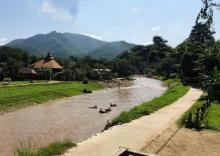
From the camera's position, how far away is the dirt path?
11359 millimetres

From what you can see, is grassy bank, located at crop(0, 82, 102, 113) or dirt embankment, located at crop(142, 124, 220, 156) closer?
dirt embankment, located at crop(142, 124, 220, 156)

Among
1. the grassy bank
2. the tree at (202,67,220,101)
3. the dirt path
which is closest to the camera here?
the dirt path

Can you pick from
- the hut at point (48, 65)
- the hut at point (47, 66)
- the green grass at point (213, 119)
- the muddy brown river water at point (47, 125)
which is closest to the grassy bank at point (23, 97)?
the muddy brown river water at point (47, 125)

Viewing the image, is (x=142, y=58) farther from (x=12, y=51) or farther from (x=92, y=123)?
(x=92, y=123)

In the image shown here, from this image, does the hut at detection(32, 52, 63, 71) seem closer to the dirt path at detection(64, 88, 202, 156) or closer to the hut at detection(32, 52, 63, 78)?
the hut at detection(32, 52, 63, 78)

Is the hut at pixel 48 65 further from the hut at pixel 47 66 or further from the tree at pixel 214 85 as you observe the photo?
the tree at pixel 214 85

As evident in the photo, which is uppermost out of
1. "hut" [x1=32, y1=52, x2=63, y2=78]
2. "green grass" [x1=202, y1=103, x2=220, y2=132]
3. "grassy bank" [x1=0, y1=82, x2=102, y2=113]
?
"hut" [x1=32, y1=52, x2=63, y2=78]

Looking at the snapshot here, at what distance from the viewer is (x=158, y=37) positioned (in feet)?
440

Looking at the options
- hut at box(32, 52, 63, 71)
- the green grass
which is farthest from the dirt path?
hut at box(32, 52, 63, 71)

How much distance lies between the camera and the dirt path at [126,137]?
11359 millimetres

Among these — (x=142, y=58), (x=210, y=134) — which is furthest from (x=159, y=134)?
(x=142, y=58)

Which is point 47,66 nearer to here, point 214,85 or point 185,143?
point 214,85

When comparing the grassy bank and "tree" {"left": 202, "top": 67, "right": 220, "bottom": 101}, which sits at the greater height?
"tree" {"left": 202, "top": 67, "right": 220, "bottom": 101}

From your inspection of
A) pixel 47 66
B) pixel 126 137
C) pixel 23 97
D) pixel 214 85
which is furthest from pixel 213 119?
pixel 47 66
